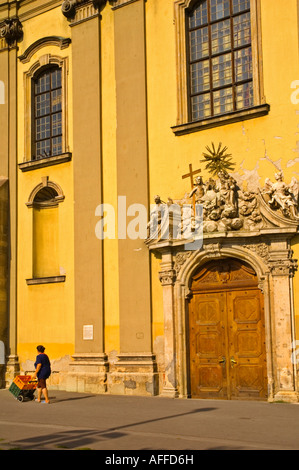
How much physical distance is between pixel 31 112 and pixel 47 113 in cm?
54

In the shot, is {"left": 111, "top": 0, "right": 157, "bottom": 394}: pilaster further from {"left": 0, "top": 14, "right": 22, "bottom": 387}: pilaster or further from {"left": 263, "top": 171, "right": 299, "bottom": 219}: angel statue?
{"left": 0, "top": 14, "right": 22, "bottom": 387}: pilaster

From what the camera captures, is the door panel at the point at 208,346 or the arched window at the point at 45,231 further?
the arched window at the point at 45,231

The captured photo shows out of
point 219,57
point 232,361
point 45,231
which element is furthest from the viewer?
point 45,231

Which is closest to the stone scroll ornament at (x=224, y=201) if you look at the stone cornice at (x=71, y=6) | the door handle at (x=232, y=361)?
the door handle at (x=232, y=361)

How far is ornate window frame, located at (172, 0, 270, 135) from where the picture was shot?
15.1 meters

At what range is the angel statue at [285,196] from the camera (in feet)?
46.6

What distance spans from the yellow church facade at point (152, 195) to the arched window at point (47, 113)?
1.9 inches

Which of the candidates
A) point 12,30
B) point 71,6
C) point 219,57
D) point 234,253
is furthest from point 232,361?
point 12,30

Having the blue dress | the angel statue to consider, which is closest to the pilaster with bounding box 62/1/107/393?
the blue dress

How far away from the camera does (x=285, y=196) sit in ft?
46.7

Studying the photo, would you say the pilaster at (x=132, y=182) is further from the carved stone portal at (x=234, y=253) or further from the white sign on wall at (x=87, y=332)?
the white sign on wall at (x=87, y=332)

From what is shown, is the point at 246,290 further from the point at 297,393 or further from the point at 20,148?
the point at 20,148

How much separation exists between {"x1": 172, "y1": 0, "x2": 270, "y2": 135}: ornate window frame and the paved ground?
20.7 ft

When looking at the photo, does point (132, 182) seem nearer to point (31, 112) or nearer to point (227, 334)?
point (227, 334)
